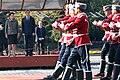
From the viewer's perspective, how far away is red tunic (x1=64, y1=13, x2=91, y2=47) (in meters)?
10.8

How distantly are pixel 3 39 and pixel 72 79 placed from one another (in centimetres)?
740

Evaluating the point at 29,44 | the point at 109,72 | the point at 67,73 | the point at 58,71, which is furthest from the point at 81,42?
the point at 29,44

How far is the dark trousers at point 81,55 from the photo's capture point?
11.0 meters

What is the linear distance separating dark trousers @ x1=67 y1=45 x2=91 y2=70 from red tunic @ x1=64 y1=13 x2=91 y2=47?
0.11 metres

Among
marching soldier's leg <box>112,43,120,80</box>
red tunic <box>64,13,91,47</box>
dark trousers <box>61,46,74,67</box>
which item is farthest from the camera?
dark trousers <box>61,46,74,67</box>

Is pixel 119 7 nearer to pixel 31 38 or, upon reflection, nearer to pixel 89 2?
pixel 31 38

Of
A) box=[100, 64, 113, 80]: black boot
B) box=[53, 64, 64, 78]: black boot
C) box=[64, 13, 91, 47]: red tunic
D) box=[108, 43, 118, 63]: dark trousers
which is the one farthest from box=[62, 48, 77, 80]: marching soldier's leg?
box=[100, 64, 113, 80]: black boot

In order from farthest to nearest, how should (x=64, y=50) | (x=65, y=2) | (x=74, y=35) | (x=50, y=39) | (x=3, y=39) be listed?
(x=50, y=39), (x=3, y=39), (x=65, y=2), (x=64, y=50), (x=74, y=35)

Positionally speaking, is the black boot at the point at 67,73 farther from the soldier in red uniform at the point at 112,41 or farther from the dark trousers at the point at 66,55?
the soldier in red uniform at the point at 112,41

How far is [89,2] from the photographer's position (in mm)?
36875

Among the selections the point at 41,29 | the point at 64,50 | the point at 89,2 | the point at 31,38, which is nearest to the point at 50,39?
the point at 89,2

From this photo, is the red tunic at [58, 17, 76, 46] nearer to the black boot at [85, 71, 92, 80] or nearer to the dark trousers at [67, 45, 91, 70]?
the dark trousers at [67, 45, 91, 70]

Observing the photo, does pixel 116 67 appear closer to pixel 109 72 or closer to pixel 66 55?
pixel 109 72

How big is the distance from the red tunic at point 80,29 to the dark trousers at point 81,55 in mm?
112
